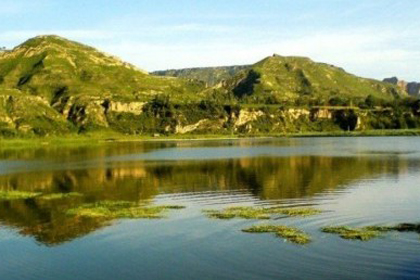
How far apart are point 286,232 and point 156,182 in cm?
4934

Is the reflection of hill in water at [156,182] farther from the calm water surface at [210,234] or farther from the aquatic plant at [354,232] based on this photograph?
the aquatic plant at [354,232]

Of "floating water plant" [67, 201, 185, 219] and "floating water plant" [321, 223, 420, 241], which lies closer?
"floating water plant" [321, 223, 420, 241]

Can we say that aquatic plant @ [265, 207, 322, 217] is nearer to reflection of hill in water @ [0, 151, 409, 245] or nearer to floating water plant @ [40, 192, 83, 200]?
reflection of hill in water @ [0, 151, 409, 245]

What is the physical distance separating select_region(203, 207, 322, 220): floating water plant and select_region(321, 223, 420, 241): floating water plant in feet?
25.5

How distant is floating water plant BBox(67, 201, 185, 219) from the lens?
58.2m

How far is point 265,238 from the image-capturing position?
44.9 meters

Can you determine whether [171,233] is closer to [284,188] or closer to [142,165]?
[284,188]

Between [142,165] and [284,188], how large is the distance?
5692cm

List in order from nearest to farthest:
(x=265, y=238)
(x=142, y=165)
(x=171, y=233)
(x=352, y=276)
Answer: (x=352, y=276)
(x=265, y=238)
(x=171, y=233)
(x=142, y=165)

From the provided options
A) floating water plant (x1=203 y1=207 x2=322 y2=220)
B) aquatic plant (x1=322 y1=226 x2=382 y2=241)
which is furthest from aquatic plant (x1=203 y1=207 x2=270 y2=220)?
aquatic plant (x1=322 y1=226 x2=382 y2=241)

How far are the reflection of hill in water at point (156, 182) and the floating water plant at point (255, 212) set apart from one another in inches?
370

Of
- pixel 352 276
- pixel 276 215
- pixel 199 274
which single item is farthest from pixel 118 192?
pixel 352 276

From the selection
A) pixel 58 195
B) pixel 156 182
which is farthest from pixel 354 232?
pixel 156 182

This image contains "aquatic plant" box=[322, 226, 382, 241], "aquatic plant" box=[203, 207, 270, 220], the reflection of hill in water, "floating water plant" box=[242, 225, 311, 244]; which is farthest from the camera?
the reflection of hill in water
